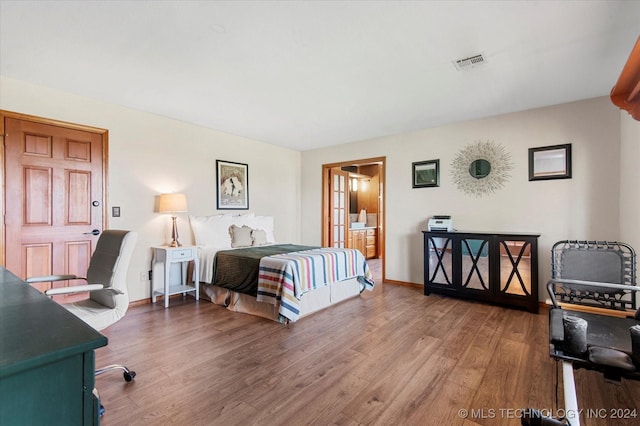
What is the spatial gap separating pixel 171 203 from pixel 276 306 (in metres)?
1.96

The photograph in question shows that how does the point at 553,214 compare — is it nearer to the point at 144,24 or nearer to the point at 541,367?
Answer: the point at 541,367

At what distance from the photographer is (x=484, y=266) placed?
12.4 ft

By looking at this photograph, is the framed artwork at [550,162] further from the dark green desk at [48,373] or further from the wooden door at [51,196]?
the wooden door at [51,196]

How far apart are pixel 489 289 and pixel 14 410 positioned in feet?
13.7

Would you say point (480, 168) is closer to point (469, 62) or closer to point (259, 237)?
point (469, 62)

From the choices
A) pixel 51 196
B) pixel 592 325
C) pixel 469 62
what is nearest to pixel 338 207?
pixel 469 62

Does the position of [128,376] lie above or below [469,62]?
below

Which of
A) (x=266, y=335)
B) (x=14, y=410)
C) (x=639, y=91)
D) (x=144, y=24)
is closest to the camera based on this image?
(x=14, y=410)

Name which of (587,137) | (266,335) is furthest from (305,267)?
(587,137)

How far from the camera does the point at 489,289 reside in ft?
12.2

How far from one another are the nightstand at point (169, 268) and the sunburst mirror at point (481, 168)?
3.85 m

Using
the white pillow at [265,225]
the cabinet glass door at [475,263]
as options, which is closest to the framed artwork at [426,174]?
the cabinet glass door at [475,263]

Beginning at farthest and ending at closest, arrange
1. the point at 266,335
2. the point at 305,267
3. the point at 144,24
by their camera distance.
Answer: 1. the point at 305,267
2. the point at 266,335
3. the point at 144,24

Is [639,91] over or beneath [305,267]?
over
